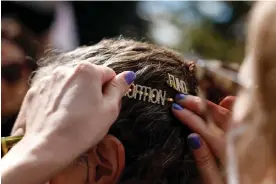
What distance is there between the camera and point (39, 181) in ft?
4.84

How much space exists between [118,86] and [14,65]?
1.37m

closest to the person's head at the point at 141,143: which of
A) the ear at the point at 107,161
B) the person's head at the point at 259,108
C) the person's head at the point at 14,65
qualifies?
the ear at the point at 107,161

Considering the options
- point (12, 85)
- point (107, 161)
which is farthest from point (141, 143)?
point (12, 85)

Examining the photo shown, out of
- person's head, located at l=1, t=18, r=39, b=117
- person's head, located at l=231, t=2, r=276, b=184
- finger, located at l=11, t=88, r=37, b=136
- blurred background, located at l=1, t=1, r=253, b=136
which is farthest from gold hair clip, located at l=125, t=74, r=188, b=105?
blurred background, located at l=1, t=1, r=253, b=136

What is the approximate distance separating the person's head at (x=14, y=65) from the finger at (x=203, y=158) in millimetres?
1117

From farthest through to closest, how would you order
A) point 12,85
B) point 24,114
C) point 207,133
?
point 12,85
point 24,114
point 207,133

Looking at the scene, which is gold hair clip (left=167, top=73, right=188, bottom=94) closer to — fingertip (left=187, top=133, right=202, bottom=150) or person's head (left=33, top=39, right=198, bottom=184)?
person's head (left=33, top=39, right=198, bottom=184)

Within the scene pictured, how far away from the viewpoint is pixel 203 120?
1.58 meters

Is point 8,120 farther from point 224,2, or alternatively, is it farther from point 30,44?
point 224,2

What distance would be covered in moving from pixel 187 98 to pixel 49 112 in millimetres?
290

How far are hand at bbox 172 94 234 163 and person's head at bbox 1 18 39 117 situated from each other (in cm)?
108

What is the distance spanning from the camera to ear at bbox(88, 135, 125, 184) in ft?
5.18

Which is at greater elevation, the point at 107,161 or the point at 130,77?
the point at 130,77

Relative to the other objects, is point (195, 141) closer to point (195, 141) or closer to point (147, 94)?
point (195, 141)
